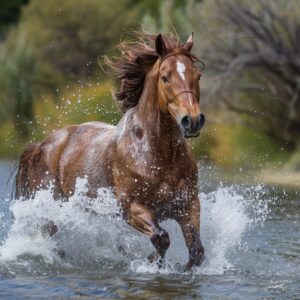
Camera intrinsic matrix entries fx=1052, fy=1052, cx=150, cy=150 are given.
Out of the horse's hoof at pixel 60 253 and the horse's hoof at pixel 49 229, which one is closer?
the horse's hoof at pixel 60 253

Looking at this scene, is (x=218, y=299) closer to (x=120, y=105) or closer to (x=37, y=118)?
(x=120, y=105)

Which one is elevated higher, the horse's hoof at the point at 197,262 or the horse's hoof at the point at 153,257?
the horse's hoof at the point at 153,257

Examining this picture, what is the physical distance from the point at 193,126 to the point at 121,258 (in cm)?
204

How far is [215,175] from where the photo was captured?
19328mm

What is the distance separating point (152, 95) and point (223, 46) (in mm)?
15183

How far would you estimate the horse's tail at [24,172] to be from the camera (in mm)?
10133

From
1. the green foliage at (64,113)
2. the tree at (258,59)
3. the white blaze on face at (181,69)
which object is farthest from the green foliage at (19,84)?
the white blaze on face at (181,69)

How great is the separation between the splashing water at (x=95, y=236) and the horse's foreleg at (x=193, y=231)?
25 centimetres

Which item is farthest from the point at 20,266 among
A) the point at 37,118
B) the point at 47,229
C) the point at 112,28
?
the point at 112,28

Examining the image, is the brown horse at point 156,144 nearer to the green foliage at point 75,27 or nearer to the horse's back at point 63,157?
the horse's back at point 63,157

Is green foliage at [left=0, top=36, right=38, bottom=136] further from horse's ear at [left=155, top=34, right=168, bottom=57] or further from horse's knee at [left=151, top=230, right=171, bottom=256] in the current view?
horse's knee at [left=151, top=230, right=171, bottom=256]

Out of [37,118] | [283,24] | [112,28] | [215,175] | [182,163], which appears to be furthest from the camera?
[112,28]

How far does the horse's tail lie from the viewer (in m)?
10.1

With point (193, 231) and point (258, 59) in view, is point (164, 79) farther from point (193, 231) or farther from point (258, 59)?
point (258, 59)
